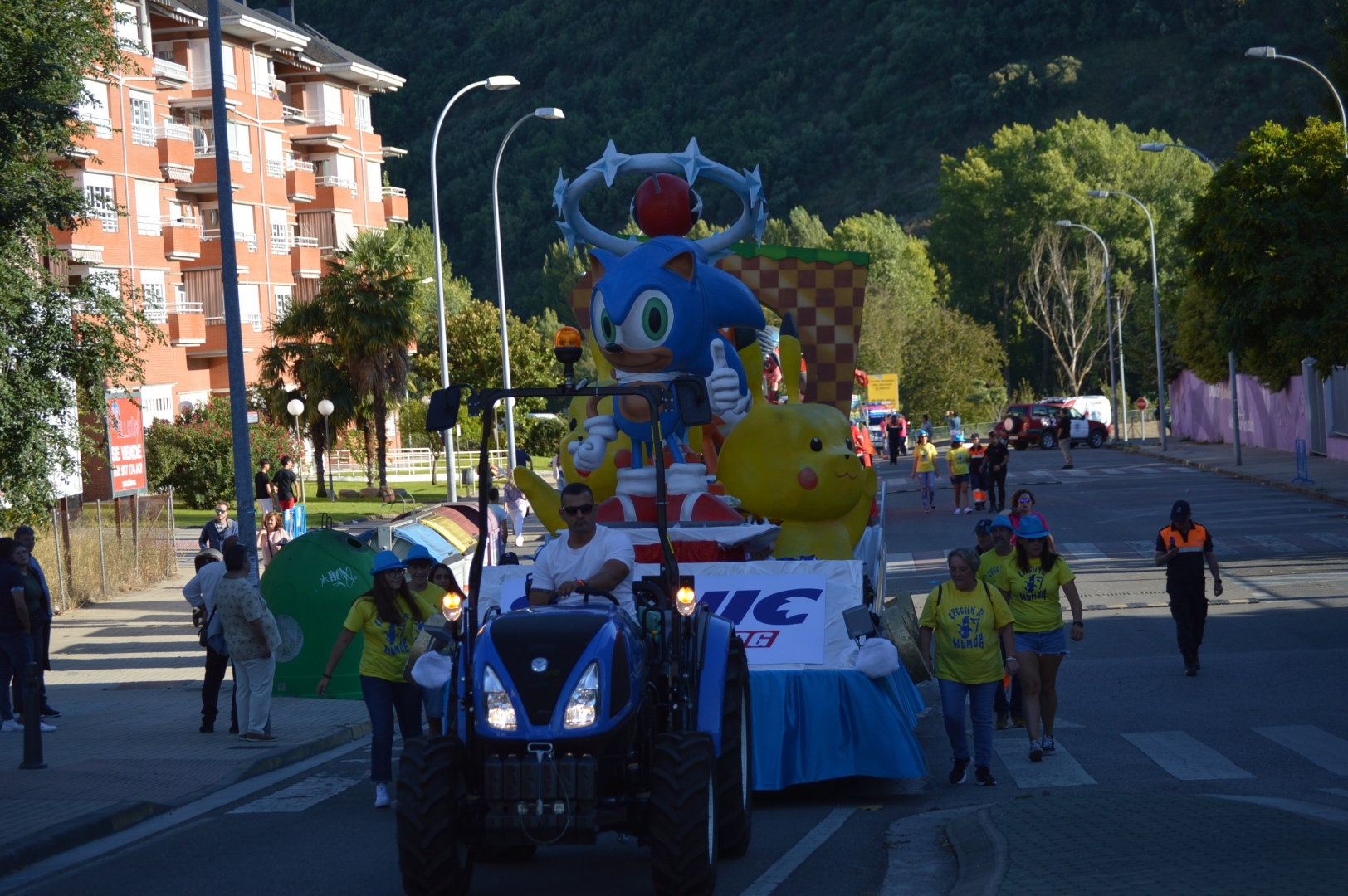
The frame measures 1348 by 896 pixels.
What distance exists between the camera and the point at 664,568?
25.8 ft

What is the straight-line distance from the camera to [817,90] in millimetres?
143375

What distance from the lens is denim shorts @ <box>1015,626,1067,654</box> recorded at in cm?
1104

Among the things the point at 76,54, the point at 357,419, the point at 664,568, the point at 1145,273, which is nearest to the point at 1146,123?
the point at 1145,273

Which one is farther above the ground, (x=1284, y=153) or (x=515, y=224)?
(x=515, y=224)

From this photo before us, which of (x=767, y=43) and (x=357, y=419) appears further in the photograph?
(x=767, y=43)

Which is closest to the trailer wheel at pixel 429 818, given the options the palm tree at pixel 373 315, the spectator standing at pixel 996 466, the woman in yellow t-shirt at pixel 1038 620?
the woman in yellow t-shirt at pixel 1038 620

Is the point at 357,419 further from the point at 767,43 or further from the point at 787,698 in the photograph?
the point at 767,43

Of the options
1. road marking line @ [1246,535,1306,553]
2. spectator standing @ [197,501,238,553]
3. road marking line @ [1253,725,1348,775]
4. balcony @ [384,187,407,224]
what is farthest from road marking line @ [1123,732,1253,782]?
balcony @ [384,187,407,224]

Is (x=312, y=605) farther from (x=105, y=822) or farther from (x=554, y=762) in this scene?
(x=554, y=762)

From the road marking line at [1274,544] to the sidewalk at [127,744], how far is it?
48.7 ft

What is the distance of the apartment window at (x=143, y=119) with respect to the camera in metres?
49.9

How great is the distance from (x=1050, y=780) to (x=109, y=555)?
18.7 m

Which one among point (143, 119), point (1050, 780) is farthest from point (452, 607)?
point (143, 119)

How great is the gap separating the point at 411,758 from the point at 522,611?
2.75 ft
